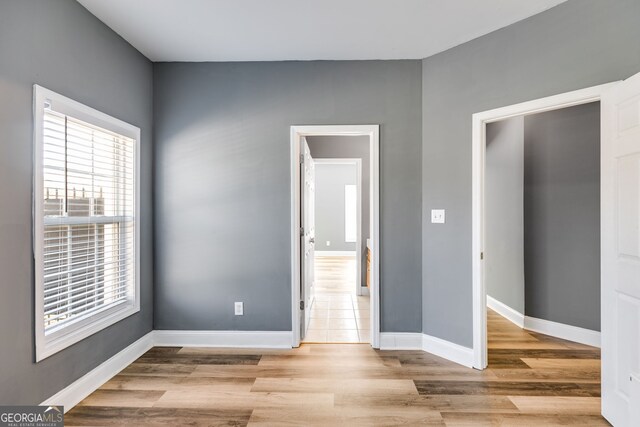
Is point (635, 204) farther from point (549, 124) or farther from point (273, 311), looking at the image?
point (273, 311)

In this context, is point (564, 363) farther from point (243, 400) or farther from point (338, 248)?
point (338, 248)

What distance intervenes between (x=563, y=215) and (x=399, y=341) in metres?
2.12

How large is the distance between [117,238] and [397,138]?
2.54m

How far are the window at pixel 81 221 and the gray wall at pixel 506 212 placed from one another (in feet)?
11.7

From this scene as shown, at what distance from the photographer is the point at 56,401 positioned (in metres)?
2.02

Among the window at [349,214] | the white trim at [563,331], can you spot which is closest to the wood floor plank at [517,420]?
the white trim at [563,331]

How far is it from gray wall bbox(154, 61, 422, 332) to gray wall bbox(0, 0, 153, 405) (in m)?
0.70

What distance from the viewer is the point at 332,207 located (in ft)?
29.6

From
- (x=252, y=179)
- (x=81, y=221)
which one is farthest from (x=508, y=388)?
(x=81, y=221)

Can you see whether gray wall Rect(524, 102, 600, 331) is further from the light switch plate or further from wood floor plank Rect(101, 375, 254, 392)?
wood floor plank Rect(101, 375, 254, 392)

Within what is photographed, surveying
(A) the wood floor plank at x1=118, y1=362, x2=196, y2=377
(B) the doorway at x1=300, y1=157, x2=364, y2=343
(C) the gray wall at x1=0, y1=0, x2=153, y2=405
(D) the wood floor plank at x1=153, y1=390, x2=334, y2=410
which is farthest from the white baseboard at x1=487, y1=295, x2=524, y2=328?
(C) the gray wall at x1=0, y1=0, x2=153, y2=405

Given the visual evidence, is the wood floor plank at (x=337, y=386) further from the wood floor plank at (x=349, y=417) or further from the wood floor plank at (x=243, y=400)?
the wood floor plank at (x=349, y=417)

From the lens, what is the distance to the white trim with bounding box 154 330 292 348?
304cm

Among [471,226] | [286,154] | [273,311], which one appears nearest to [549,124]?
[471,226]
